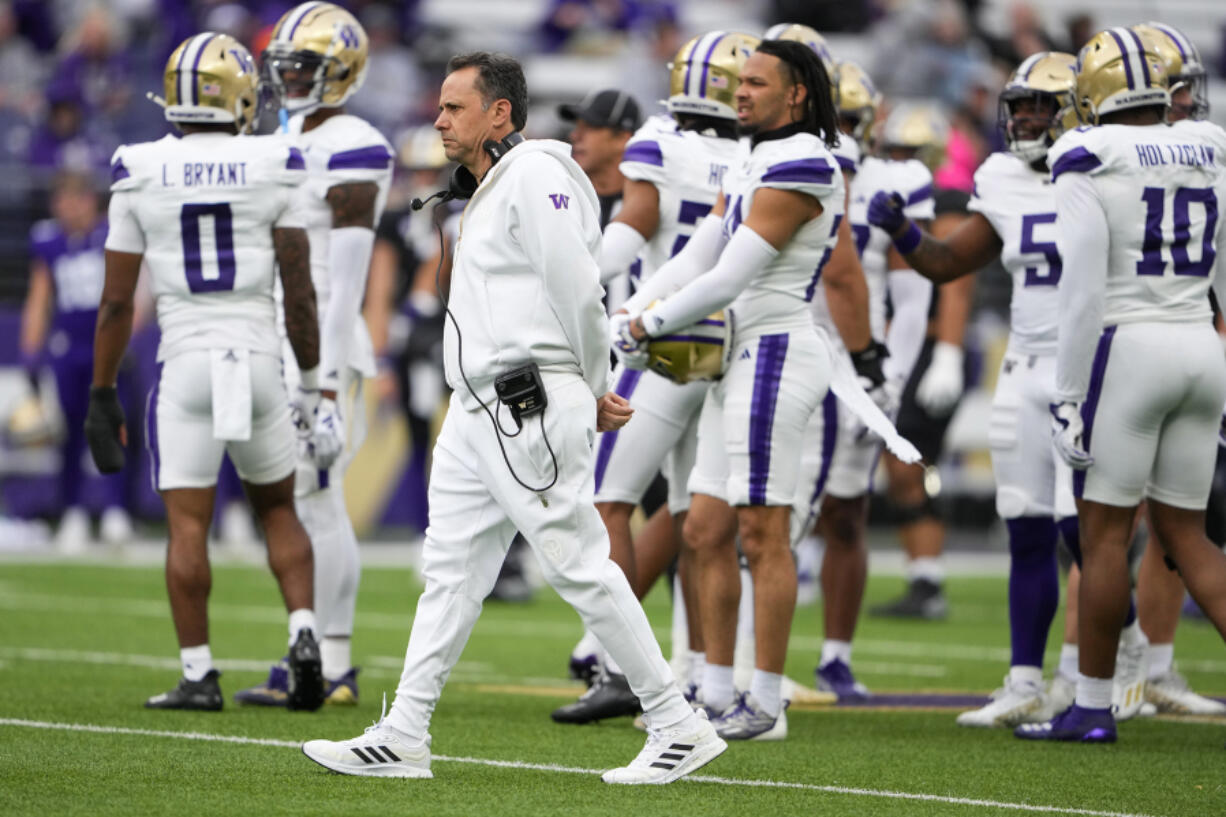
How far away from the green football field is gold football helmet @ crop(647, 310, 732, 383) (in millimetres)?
1188

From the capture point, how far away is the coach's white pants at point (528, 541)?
4672mm

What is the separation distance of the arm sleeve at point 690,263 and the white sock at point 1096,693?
1.83 metres

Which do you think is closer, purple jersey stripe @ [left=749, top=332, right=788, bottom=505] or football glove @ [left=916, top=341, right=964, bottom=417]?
purple jersey stripe @ [left=749, top=332, right=788, bottom=505]

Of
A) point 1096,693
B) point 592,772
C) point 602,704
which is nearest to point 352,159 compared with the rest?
point 602,704

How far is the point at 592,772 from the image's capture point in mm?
5086

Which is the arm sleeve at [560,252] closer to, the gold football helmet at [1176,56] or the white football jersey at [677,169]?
the white football jersey at [677,169]

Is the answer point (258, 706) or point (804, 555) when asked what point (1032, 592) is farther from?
point (804, 555)

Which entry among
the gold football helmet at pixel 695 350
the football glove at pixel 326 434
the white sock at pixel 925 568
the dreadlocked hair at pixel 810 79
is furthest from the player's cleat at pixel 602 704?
the white sock at pixel 925 568

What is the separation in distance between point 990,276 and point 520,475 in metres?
12.4

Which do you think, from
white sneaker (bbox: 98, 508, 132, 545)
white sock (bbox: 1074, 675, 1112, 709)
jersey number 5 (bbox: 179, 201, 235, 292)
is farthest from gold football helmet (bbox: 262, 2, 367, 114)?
white sneaker (bbox: 98, 508, 132, 545)

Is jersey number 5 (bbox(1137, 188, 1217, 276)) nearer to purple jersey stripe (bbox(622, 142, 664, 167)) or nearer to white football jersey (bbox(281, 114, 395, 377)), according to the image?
purple jersey stripe (bbox(622, 142, 664, 167))

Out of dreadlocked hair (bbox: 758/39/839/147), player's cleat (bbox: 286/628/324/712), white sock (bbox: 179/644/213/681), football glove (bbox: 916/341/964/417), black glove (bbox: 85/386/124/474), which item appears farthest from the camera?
football glove (bbox: 916/341/964/417)

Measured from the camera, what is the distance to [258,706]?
6410mm

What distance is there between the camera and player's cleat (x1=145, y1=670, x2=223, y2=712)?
619cm
